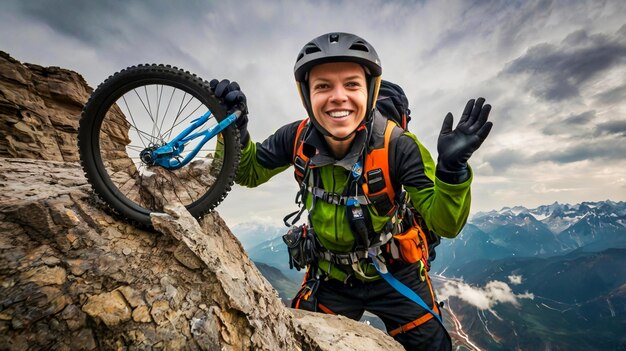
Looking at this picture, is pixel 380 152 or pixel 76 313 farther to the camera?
pixel 380 152

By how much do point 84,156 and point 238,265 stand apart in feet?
7.32

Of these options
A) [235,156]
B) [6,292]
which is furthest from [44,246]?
[235,156]

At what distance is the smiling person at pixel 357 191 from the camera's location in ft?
13.8

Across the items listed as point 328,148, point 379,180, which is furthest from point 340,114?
point 379,180

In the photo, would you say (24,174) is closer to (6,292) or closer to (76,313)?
(6,292)

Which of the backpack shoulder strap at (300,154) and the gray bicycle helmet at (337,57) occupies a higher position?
the gray bicycle helmet at (337,57)

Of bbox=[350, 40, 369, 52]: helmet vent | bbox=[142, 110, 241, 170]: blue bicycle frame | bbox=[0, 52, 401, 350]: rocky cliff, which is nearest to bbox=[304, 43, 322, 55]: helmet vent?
bbox=[350, 40, 369, 52]: helmet vent

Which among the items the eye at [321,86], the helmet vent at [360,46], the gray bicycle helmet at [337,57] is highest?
the helmet vent at [360,46]

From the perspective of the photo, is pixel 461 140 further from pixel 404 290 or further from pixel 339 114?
pixel 404 290

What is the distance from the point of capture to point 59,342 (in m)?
2.10

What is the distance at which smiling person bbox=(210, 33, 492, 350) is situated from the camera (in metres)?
4.20

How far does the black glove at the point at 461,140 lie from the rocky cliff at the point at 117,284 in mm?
2526

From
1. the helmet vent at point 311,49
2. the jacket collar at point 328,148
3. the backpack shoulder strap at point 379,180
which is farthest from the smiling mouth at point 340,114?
the helmet vent at point 311,49

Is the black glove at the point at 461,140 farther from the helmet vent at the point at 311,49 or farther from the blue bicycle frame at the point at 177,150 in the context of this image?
the blue bicycle frame at the point at 177,150
